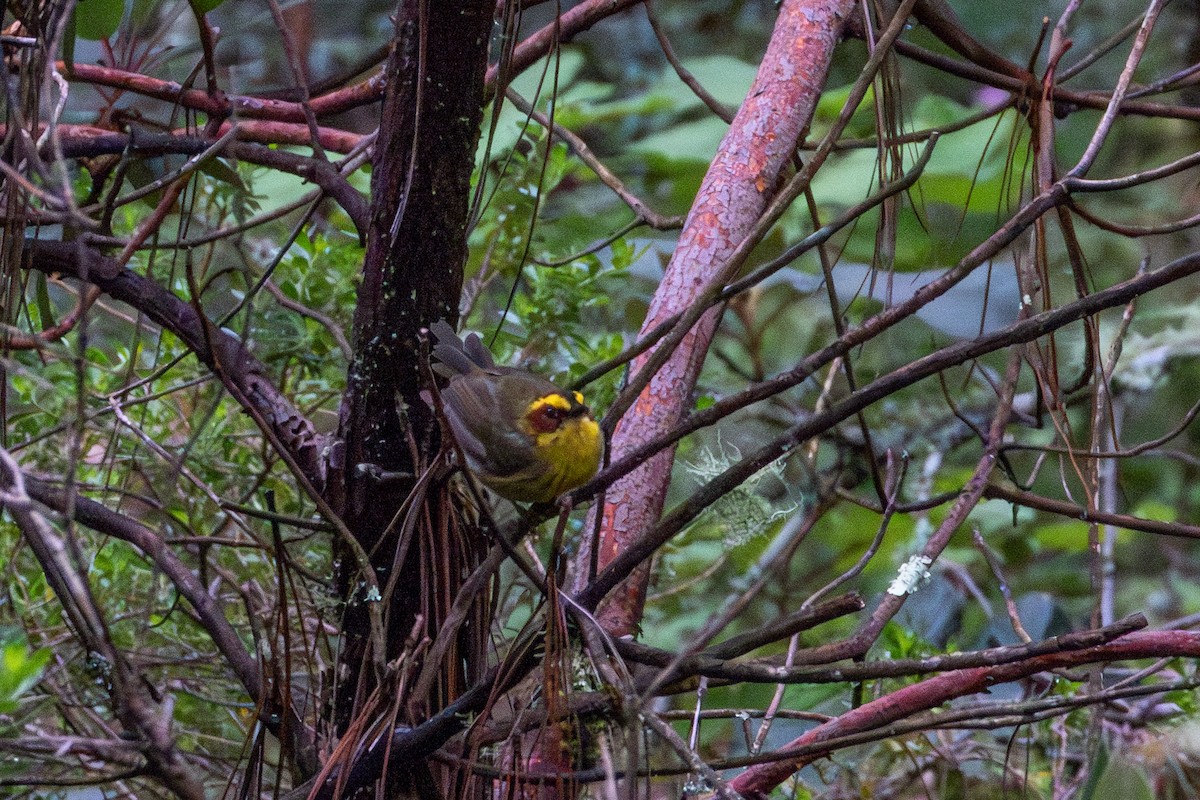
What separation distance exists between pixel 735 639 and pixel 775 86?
0.93 meters

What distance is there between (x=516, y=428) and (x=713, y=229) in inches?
15.5

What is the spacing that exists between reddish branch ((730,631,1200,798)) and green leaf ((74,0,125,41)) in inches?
49.7

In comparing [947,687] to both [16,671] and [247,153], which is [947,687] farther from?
[247,153]

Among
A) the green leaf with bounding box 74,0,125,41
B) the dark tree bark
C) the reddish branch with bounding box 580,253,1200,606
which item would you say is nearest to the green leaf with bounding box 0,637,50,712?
the dark tree bark

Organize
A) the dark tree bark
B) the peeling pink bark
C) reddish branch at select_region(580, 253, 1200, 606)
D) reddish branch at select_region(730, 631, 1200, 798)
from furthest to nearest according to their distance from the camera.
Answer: the peeling pink bark
the dark tree bark
reddish branch at select_region(730, 631, 1200, 798)
reddish branch at select_region(580, 253, 1200, 606)

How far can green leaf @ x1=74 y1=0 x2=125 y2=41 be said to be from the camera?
141 centimetres

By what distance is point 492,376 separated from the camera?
152cm

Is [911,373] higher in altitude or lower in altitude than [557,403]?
lower

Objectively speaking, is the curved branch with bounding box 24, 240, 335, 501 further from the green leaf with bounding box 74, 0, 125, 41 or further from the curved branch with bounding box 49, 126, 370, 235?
the green leaf with bounding box 74, 0, 125, 41

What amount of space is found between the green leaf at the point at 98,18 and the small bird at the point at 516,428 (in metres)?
0.63

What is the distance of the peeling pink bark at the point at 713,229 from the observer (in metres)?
1.41

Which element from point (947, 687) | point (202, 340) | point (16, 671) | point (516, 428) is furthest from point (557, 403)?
point (16, 671)

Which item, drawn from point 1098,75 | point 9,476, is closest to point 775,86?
point 9,476

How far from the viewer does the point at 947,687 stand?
107 centimetres
